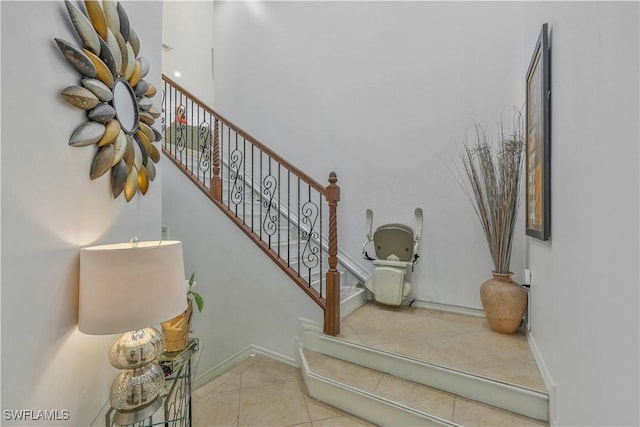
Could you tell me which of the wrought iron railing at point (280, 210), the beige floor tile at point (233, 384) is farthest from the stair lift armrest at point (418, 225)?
the beige floor tile at point (233, 384)

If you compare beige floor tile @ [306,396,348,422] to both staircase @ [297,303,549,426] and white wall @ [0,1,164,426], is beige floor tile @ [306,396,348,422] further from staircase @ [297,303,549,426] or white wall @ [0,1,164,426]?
white wall @ [0,1,164,426]

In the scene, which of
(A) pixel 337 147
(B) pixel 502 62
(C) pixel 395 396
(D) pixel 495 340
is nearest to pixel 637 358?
(C) pixel 395 396

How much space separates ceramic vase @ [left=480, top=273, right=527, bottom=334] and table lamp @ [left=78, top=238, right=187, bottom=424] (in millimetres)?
2301

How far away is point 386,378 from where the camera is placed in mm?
1990

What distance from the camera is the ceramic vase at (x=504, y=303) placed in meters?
2.31

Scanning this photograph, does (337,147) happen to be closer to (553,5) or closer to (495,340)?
(553,5)

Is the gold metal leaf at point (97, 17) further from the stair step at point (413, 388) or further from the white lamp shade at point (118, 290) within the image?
the stair step at point (413, 388)

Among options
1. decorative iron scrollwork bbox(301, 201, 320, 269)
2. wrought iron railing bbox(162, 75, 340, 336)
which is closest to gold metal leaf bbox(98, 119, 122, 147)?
wrought iron railing bbox(162, 75, 340, 336)

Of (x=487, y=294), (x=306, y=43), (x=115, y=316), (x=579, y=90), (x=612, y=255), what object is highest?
(x=306, y=43)

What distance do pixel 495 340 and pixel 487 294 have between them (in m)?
0.35

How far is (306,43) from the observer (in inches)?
154

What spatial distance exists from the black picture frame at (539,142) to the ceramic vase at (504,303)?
0.51 m

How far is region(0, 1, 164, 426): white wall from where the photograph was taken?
2.85ft

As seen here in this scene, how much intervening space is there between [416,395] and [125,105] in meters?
2.26
